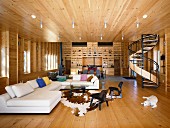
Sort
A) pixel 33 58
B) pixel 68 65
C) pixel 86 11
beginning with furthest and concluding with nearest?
pixel 68 65 < pixel 33 58 < pixel 86 11

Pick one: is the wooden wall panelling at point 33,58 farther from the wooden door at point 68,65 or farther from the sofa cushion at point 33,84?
the wooden door at point 68,65

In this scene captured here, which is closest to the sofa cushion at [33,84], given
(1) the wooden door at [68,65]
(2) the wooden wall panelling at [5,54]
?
(2) the wooden wall panelling at [5,54]

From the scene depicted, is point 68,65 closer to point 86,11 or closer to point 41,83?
point 41,83

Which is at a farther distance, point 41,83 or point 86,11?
point 41,83

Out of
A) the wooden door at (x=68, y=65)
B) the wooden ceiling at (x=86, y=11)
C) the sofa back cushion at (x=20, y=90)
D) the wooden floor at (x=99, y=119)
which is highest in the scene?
the wooden ceiling at (x=86, y=11)

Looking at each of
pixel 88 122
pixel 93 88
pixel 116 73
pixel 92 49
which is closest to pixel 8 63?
pixel 93 88

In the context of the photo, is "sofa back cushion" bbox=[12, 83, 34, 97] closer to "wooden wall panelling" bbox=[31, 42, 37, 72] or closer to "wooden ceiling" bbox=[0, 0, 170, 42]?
"wooden ceiling" bbox=[0, 0, 170, 42]

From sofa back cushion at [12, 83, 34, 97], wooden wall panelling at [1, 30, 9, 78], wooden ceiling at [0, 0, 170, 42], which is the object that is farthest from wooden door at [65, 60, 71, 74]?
sofa back cushion at [12, 83, 34, 97]

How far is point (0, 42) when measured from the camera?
691 cm

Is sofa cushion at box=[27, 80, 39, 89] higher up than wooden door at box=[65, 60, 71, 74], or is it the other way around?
wooden door at box=[65, 60, 71, 74]

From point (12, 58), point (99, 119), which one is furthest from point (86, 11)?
point (12, 58)

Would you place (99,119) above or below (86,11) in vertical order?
below

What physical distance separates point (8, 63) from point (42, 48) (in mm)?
5458

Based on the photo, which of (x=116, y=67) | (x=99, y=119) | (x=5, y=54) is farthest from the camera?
(x=116, y=67)
